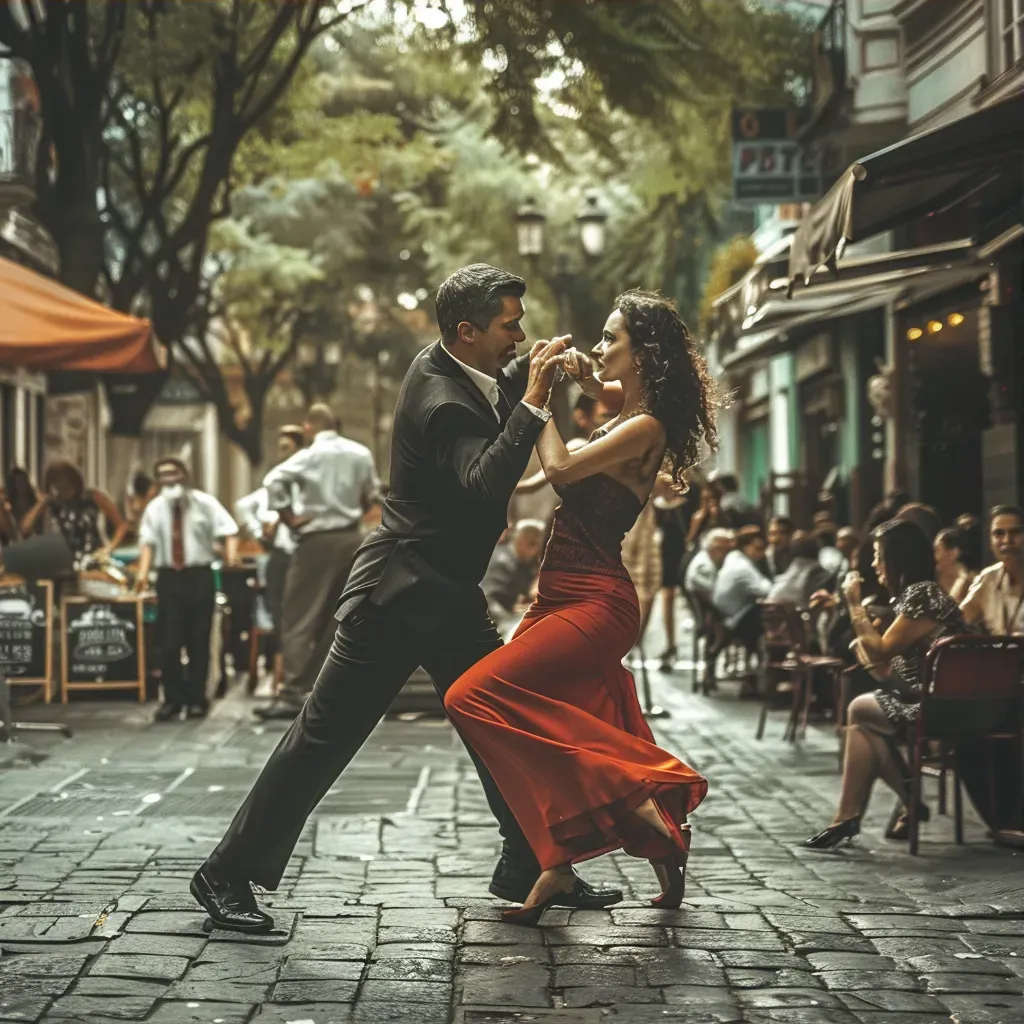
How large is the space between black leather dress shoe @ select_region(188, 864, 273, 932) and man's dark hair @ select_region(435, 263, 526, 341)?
188 centimetres

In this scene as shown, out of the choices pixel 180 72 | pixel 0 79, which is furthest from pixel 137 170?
pixel 0 79

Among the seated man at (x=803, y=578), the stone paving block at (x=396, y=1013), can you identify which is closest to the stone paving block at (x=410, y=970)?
the stone paving block at (x=396, y=1013)

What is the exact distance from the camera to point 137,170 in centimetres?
2406

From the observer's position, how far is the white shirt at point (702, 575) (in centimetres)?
1758

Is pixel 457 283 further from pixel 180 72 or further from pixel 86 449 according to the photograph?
pixel 86 449

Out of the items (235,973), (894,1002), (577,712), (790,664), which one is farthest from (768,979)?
(790,664)

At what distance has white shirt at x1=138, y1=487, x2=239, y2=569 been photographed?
50.6ft

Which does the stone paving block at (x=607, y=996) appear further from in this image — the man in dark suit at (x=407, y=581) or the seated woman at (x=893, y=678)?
the seated woman at (x=893, y=678)

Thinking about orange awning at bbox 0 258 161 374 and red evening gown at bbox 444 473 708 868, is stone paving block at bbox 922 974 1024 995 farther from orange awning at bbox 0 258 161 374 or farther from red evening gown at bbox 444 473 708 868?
orange awning at bbox 0 258 161 374

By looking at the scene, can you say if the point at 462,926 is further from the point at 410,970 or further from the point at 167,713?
the point at 167,713

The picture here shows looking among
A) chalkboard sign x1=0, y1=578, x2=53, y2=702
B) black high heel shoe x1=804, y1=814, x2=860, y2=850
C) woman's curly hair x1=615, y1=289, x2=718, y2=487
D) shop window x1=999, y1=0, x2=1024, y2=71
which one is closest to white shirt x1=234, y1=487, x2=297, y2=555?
chalkboard sign x1=0, y1=578, x2=53, y2=702

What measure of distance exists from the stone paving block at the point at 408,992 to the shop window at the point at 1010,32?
10153 millimetres

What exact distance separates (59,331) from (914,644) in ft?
20.4

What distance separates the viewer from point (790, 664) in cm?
1284
